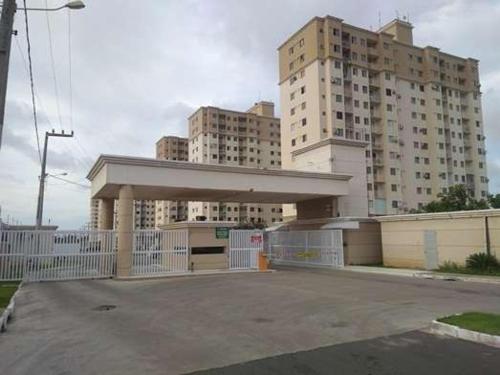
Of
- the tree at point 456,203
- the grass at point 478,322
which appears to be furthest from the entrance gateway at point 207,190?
the tree at point 456,203

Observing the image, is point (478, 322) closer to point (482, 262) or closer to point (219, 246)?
point (482, 262)

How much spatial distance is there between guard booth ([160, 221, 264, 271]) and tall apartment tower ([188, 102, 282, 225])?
69.7 metres

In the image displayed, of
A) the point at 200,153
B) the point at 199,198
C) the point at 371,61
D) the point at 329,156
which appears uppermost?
the point at 371,61

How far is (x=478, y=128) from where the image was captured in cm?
8469

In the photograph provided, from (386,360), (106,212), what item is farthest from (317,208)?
(386,360)

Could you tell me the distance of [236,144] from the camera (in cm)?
10719

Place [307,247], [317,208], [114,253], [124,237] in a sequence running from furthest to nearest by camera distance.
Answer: [317,208] < [307,247] < [114,253] < [124,237]

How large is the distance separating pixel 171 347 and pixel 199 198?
26.2 metres

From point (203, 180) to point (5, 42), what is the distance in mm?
17825


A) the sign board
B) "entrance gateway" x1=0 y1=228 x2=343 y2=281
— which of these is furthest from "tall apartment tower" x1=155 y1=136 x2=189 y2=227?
the sign board

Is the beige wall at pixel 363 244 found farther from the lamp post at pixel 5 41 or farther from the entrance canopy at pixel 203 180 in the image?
the lamp post at pixel 5 41

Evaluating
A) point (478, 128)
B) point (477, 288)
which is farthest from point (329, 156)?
point (478, 128)

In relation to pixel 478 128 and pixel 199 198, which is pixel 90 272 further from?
pixel 478 128

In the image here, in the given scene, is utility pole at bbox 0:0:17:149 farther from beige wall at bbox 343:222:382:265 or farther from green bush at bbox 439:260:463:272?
beige wall at bbox 343:222:382:265
